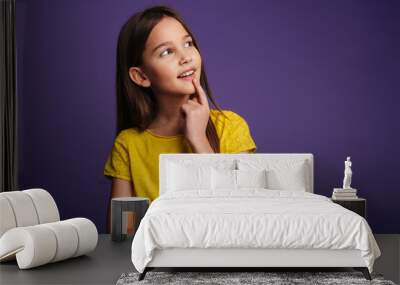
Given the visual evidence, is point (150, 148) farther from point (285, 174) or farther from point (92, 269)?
point (92, 269)

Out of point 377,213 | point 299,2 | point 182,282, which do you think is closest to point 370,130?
point 377,213

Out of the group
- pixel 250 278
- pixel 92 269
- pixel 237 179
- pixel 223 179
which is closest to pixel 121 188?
pixel 223 179

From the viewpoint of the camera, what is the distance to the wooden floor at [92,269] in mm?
4562

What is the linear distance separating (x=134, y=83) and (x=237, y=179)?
1.55 metres

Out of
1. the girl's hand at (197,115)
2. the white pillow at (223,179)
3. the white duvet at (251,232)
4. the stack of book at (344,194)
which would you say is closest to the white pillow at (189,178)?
the white pillow at (223,179)

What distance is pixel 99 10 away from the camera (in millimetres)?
6781

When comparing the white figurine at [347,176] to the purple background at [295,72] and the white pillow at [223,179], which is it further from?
the white pillow at [223,179]

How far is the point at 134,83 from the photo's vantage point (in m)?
6.73

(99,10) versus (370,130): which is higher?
(99,10)

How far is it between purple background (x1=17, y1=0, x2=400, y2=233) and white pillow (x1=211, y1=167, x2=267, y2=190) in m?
0.71

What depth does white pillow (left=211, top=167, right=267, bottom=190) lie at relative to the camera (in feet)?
19.8

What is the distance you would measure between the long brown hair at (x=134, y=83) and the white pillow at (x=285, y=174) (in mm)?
530

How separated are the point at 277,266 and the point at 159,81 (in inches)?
109

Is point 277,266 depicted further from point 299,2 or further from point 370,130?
point 299,2
